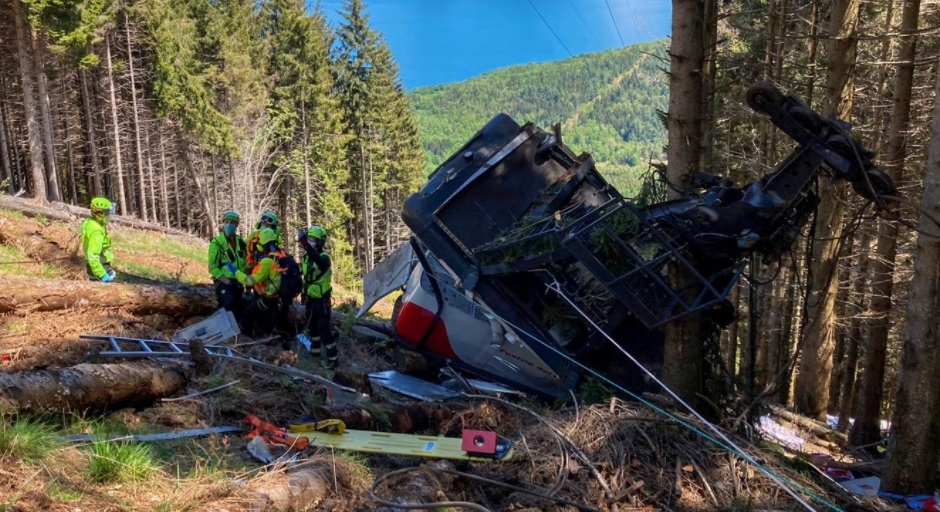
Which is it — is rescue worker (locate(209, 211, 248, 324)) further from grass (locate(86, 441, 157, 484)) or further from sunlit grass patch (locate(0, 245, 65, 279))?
grass (locate(86, 441, 157, 484))

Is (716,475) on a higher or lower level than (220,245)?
lower

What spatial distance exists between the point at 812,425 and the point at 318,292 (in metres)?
7.04

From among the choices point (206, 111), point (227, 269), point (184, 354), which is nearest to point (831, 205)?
point (227, 269)

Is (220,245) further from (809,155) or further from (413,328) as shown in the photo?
(809,155)

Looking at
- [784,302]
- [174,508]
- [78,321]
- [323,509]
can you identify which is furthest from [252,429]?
[784,302]

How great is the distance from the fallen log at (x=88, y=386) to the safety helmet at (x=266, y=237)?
3224 millimetres

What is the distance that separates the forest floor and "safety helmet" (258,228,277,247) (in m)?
2.37

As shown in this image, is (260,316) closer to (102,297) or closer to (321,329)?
(321,329)

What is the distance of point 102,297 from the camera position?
8672 mm

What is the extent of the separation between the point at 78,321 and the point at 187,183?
4011 cm

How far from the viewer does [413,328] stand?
813 centimetres

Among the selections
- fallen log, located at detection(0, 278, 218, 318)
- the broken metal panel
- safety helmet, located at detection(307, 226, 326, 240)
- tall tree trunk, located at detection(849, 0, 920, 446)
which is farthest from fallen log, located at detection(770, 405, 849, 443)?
fallen log, located at detection(0, 278, 218, 318)

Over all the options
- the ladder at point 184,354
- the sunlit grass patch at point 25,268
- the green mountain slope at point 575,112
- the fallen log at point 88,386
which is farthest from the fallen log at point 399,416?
the green mountain slope at point 575,112

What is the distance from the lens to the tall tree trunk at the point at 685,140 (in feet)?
19.0
